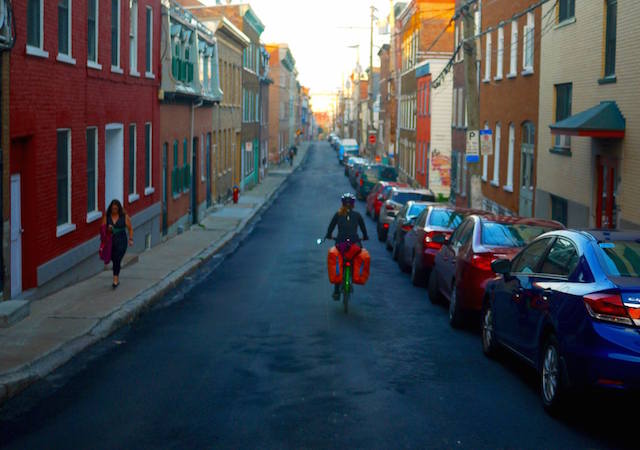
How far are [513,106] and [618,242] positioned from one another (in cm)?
2227

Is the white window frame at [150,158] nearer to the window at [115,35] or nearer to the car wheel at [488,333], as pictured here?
the window at [115,35]

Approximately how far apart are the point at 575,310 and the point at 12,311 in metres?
7.72

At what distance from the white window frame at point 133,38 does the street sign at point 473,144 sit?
27.5 feet

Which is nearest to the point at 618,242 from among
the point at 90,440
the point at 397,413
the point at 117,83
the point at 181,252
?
the point at 397,413

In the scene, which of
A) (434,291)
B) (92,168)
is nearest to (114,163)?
(92,168)

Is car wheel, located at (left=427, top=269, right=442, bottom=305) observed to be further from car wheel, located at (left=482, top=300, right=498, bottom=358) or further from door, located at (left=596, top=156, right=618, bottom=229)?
door, located at (left=596, top=156, right=618, bottom=229)

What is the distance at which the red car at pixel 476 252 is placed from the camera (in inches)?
476

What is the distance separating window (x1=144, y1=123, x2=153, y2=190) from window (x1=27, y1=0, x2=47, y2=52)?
9466 millimetres

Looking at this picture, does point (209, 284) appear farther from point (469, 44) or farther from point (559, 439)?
point (559, 439)

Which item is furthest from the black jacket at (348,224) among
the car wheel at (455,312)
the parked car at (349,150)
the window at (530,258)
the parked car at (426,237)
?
the parked car at (349,150)

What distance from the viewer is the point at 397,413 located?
7.85m

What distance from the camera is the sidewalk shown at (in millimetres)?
9805

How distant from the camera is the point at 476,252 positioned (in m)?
12.3

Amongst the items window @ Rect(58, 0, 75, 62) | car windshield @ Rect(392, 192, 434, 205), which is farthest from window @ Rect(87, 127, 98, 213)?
car windshield @ Rect(392, 192, 434, 205)
